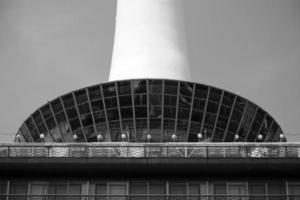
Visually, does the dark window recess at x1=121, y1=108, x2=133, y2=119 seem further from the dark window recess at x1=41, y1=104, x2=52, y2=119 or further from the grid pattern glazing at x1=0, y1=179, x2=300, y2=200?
the grid pattern glazing at x1=0, y1=179, x2=300, y2=200

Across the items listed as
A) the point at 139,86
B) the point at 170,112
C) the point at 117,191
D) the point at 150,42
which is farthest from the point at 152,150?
the point at 150,42

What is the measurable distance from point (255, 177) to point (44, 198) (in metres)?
12.6

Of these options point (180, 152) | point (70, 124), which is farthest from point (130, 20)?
point (180, 152)

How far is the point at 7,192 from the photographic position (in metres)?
69.8

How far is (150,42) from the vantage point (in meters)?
99.4

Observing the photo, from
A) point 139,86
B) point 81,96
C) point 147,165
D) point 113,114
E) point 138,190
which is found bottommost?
point 138,190

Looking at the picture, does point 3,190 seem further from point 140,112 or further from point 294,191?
point 140,112

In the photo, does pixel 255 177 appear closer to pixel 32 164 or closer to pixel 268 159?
pixel 268 159

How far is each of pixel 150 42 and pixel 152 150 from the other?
28269 mm

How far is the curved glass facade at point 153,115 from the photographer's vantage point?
86688 mm

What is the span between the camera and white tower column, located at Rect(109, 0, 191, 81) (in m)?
97.0

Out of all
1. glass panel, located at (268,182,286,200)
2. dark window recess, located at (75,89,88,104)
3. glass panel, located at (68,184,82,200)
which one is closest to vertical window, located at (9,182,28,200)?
glass panel, located at (68,184,82,200)

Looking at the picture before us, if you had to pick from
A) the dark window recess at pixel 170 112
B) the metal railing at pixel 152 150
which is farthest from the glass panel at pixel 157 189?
the dark window recess at pixel 170 112

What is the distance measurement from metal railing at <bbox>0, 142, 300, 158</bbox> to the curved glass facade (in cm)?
1278
